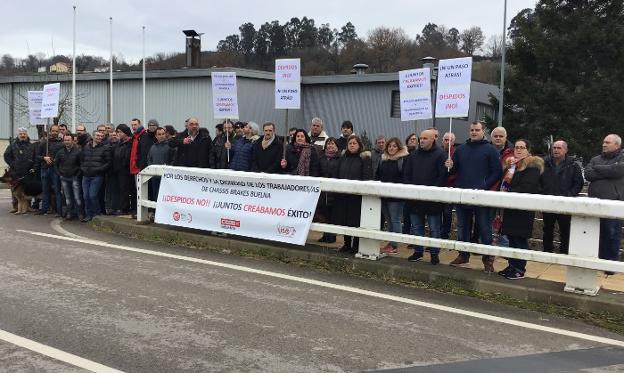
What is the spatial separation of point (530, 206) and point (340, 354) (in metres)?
2.88

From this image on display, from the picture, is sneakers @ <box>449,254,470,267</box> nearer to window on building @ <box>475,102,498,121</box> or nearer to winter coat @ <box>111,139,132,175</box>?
winter coat @ <box>111,139,132,175</box>

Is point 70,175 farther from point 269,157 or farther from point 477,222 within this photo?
point 477,222

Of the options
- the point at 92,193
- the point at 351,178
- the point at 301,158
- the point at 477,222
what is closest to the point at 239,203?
the point at 301,158

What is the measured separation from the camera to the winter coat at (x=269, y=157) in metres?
9.55

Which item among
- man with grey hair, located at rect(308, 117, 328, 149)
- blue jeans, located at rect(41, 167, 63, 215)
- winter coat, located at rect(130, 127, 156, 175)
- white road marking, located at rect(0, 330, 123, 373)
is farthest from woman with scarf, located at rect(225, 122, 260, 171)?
white road marking, located at rect(0, 330, 123, 373)

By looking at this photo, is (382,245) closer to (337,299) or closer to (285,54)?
(337,299)

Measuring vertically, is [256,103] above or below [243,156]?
above

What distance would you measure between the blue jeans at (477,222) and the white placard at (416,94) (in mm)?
2264

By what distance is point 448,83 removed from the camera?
8273 mm

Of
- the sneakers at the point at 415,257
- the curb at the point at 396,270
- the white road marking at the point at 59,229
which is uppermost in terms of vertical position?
the sneakers at the point at 415,257

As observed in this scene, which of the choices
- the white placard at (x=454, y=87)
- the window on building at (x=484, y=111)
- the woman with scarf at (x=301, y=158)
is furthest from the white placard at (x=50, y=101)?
the window on building at (x=484, y=111)

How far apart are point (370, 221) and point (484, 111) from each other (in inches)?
1093

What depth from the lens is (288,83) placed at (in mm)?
9852

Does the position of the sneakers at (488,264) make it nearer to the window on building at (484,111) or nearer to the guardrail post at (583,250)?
the guardrail post at (583,250)
